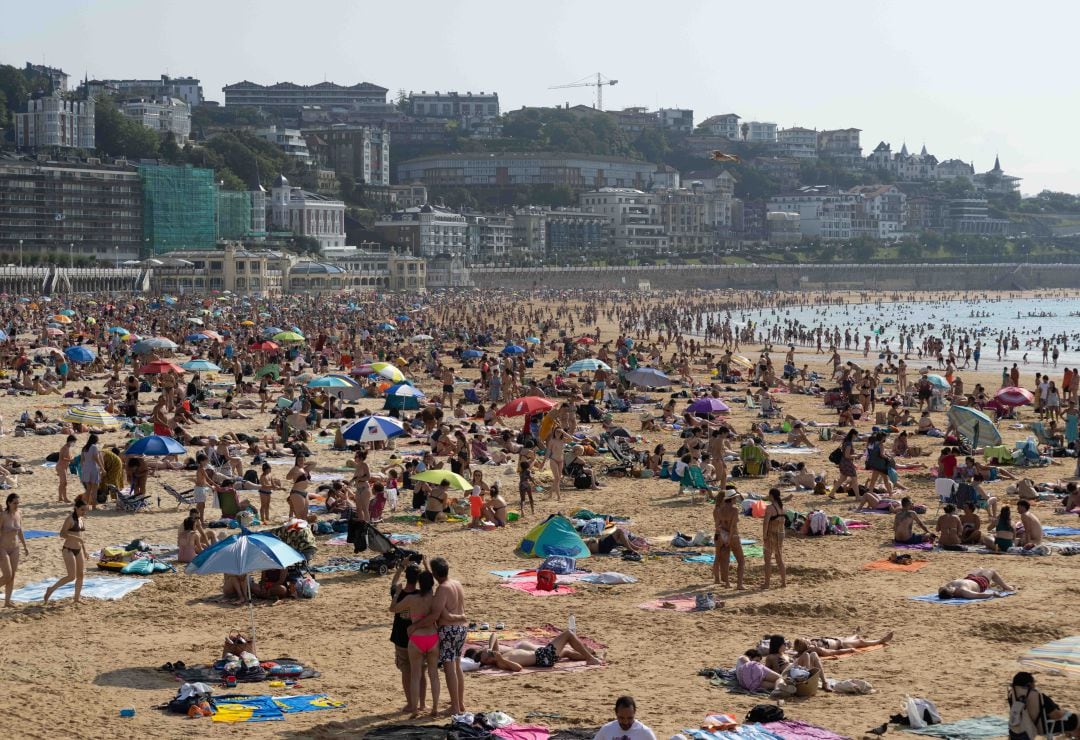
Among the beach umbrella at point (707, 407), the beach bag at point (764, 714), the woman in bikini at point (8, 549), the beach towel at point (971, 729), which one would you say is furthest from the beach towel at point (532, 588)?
the beach umbrella at point (707, 407)

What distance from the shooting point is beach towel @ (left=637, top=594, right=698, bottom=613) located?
1117 centimetres

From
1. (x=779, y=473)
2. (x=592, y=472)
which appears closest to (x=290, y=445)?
(x=592, y=472)

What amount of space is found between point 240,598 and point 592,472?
7224 mm

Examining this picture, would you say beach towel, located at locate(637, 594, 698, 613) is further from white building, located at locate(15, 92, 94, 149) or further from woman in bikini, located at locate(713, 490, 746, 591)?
white building, located at locate(15, 92, 94, 149)

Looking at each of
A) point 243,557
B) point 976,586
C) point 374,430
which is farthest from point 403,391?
point 976,586

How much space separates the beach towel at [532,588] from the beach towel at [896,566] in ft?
9.07

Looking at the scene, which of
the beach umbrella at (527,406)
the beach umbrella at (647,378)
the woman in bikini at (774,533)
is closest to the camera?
the woman in bikini at (774,533)

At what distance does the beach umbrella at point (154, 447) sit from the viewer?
1600 cm

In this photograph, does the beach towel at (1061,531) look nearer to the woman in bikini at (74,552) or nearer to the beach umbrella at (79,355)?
the woman in bikini at (74,552)

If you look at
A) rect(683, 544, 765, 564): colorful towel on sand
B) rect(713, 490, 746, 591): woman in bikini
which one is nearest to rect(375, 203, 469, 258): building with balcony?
rect(683, 544, 765, 564): colorful towel on sand

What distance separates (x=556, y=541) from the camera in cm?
1298

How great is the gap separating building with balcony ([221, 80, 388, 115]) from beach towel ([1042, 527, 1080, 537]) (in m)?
162

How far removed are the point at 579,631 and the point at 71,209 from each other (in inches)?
3707

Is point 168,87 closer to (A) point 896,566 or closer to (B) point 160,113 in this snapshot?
(B) point 160,113
